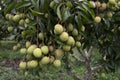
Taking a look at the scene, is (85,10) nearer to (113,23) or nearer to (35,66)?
(35,66)

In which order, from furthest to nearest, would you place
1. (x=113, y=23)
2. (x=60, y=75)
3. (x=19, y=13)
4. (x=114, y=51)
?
(x=60, y=75) → (x=114, y=51) → (x=113, y=23) → (x=19, y=13)

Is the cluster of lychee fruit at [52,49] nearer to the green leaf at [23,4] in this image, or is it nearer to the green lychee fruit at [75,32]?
the green lychee fruit at [75,32]

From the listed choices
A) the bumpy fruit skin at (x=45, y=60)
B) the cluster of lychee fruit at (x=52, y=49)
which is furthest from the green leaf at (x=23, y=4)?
the bumpy fruit skin at (x=45, y=60)

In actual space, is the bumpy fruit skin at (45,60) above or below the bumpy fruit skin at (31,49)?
below

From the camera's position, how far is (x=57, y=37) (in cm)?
111

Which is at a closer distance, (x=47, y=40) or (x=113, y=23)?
(x=47, y=40)

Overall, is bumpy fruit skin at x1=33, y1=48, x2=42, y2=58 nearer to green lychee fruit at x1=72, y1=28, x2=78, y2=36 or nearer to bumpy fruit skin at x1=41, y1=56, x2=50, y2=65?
bumpy fruit skin at x1=41, y1=56, x2=50, y2=65

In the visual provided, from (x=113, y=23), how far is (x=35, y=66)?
30.6 inches

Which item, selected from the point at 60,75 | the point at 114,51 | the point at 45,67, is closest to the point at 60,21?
the point at 45,67

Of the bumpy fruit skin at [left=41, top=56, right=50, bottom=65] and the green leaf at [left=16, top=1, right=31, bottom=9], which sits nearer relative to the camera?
the bumpy fruit skin at [left=41, top=56, right=50, bottom=65]

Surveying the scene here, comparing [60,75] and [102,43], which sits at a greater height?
[102,43]

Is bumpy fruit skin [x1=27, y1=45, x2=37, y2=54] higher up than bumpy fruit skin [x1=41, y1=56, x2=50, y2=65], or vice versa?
bumpy fruit skin [x1=27, y1=45, x2=37, y2=54]

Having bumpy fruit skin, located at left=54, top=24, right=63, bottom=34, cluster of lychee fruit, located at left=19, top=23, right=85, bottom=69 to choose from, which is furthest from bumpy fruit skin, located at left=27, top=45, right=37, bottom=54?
bumpy fruit skin, located at left=54, top=24, right=63, bottom=34

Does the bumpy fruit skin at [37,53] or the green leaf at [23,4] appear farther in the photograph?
the green leaf at [23,4]
